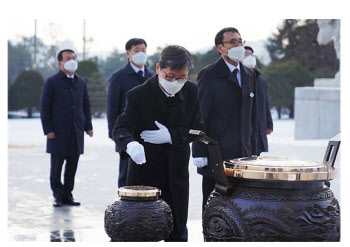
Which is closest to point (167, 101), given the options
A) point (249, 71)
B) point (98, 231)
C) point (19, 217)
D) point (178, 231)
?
point (178, 231)

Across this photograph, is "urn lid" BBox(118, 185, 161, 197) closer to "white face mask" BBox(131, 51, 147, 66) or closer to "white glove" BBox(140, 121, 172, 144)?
"white glove" BBox(140, 121, 172, 144)

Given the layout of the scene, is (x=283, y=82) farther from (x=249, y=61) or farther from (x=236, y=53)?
(x=236, y=53)

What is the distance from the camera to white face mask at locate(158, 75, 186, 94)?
3889 mm

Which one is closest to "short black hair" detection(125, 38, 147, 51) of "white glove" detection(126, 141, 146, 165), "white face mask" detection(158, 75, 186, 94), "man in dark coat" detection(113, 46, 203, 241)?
"man in dark coat" detection(113, 46, 203, 241)

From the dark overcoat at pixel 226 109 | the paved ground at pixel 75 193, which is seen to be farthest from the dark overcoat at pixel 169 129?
the paved ground at pixel 75 193

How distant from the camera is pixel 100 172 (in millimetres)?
11352

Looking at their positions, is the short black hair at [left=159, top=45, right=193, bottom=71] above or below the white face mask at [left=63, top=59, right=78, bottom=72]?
below

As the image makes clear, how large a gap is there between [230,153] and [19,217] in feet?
9.84

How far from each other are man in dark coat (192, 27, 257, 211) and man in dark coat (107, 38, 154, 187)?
1.92m

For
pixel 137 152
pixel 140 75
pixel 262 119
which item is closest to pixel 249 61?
pixel 262 119

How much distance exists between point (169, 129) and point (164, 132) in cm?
5

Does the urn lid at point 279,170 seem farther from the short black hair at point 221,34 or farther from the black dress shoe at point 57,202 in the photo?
the black dress shoe at point 57,202
